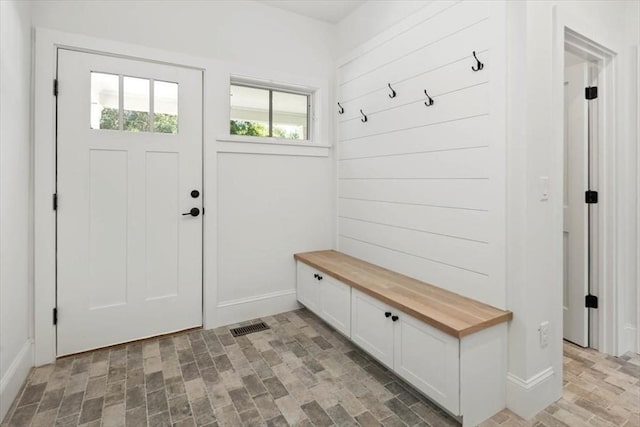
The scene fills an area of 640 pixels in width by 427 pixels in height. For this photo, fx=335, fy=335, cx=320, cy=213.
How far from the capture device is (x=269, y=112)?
311 cm

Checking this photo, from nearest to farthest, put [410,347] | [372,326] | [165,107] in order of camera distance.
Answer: [410,347] < [372,326] < [165,107]

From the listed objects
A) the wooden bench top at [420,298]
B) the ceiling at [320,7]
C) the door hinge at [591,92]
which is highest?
the ceiling at [320,7]

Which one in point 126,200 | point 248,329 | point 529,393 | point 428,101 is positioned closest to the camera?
point 529,393

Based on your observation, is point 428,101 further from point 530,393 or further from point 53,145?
point 53,145

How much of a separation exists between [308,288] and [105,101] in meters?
2.11

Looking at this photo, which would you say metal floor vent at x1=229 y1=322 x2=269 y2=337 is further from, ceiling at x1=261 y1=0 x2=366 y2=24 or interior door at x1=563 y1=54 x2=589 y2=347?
ceiling at x1=261 y1=0 x2=366 y2=24

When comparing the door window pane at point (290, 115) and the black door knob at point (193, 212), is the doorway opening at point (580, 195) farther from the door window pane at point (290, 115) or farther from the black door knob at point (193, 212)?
the black door knob at point (193, 212)

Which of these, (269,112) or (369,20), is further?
(269,112)

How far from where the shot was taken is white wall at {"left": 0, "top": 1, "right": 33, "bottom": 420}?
1732 millimetres

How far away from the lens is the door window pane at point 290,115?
3.15 metres

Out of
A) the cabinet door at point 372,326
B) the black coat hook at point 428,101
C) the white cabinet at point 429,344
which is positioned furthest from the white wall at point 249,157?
the black coat hook at point 428,101

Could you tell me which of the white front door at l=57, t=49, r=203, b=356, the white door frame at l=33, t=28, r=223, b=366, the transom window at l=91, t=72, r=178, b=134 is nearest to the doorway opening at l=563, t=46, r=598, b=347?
the white front door at l=57, t=49, r=203, b=356

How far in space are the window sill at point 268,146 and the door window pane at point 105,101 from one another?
74 cm

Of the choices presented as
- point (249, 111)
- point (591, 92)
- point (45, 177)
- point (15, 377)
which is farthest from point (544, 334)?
point (45, 177)
